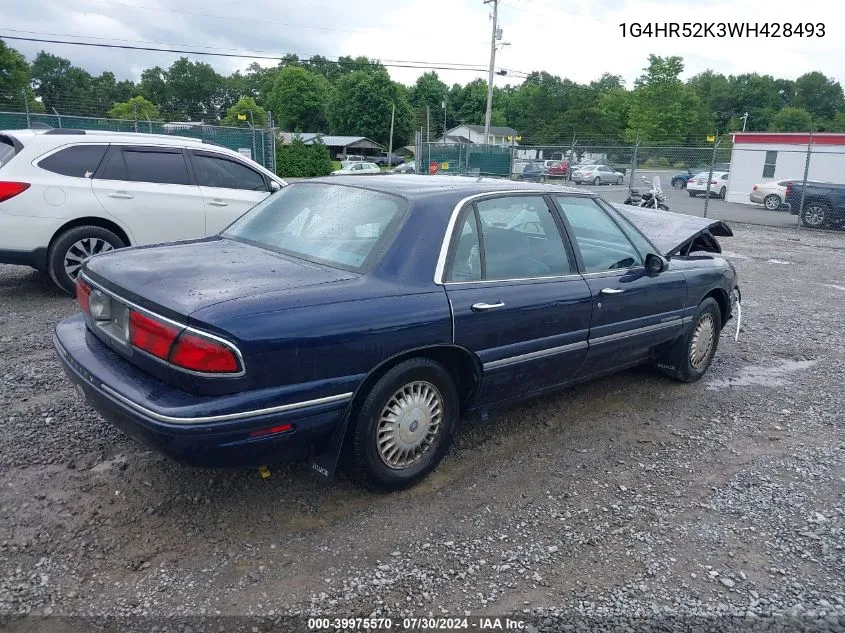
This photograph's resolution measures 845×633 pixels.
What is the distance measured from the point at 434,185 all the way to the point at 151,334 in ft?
5.89

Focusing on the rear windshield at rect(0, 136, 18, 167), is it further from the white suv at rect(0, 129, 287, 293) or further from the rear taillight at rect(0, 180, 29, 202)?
the rear taillight at rect(0, 180, 29, 202)

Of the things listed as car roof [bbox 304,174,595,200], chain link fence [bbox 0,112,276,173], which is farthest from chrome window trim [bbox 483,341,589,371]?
chain link fence [bbox 0,112,276,173]

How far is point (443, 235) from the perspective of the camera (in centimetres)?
348

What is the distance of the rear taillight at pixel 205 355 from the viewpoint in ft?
8.77

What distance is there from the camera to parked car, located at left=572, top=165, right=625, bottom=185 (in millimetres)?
29594

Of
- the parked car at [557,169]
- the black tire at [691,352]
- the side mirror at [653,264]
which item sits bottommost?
the black tire at [691,352]

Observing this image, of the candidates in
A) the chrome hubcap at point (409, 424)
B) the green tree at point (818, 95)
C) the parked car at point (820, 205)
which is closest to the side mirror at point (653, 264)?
the chrome hubcap at point (409, 424)

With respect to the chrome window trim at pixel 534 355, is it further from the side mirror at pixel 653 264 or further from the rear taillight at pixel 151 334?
the rear taillight at pixel 151 334

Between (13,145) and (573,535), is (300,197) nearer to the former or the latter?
(573,535)

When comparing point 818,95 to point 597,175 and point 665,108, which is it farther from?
point 597,175

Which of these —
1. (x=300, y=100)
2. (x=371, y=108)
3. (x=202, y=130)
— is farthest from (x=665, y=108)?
(x=202, y=130)

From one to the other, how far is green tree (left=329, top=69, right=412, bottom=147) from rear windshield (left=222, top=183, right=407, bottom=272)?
287 feet

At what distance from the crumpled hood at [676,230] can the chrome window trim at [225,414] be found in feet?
12.0

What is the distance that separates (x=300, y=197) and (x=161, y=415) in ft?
5.96
